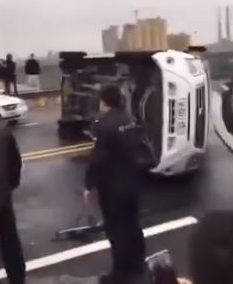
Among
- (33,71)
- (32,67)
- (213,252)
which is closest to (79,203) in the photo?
(213,252)

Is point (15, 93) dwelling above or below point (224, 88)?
below

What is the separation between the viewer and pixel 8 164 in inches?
127

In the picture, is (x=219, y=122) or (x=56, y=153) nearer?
(x=219, y=122)

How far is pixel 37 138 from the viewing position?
29.6 feet

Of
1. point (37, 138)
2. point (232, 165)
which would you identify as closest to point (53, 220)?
point (232, 165)

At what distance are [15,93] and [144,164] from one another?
6026 millimetres

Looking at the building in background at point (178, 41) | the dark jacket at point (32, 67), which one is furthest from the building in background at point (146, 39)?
the dark jacket at point (32, 67)

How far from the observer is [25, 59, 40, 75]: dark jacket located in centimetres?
975

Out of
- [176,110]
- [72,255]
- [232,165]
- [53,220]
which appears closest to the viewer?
[72,255]

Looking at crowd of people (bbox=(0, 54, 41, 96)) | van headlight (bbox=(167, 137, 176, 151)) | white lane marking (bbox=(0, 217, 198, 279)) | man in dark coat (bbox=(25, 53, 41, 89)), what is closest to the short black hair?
white lane marking (bbox=(0, 217, 198, 279))

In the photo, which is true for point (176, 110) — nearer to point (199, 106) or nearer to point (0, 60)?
point (199, 106)

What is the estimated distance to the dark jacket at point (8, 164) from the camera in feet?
10.4

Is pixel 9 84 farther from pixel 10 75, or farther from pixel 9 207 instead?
pixel 9 207

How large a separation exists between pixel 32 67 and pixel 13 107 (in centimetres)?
88
